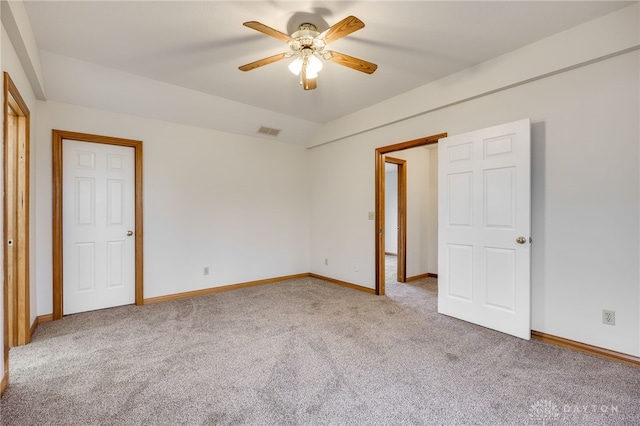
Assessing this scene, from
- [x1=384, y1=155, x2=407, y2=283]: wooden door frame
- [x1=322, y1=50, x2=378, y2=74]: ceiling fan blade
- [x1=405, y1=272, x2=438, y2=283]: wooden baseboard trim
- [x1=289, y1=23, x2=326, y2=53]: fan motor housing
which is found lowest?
[x1=405, y1=272, x2=438, y2=283]: wooden baseboard trim

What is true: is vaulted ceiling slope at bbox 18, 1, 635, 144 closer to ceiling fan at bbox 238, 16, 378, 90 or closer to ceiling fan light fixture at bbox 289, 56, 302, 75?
ceiling fan at bbox 238, 16, 378, 90

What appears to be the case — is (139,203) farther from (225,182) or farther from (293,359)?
(293,359)

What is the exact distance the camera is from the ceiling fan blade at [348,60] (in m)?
2.34

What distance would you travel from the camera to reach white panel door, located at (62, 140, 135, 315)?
3369mm

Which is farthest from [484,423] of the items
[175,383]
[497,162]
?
[497,162]

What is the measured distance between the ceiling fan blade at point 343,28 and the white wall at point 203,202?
9.07 ft

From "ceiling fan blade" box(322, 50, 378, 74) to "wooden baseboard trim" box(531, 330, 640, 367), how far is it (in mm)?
2783

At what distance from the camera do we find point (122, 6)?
213 centimetres

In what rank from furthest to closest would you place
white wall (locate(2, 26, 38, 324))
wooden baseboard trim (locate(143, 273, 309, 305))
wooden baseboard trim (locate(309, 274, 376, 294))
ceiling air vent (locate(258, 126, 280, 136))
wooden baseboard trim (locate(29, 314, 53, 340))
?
ceiling air vent (locate(258, 126, 280, 136)) → wooden baseboard trim (locate(309, 274, 376, 294)) → wooden baseboard trim (locate(143, 273, 309, 305)) → wooden baseboard trim (locate(29, 314, 53, 340)) → white wall (locate(2, 26, 38, 324))

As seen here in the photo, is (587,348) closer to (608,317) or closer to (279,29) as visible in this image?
(608,317)

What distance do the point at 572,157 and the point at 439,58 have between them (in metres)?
1.47

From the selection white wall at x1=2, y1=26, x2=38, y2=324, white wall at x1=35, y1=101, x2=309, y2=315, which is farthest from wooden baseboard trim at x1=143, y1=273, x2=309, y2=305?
white wall at x1=2, y1=26, x2=38, y2=324

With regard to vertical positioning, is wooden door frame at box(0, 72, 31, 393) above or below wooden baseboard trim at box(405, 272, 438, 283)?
above

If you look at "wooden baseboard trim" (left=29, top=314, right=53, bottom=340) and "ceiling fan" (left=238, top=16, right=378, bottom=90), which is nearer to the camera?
Answer: "ceiling fan" (left=238, top=16, right=378, bottom=90)
